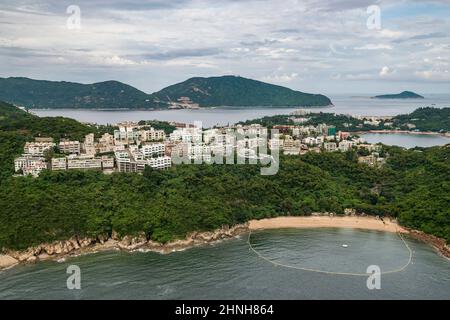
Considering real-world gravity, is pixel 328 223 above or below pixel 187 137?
below

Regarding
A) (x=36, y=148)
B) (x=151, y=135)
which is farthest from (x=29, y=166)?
(x=151, y=135)

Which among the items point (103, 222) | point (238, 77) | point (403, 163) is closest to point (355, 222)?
point (403, 163)

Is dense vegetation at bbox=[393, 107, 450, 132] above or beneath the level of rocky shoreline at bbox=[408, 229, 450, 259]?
above

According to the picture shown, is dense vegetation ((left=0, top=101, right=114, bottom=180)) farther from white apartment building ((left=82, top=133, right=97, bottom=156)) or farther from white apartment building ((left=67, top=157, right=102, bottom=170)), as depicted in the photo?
white apartment building ((left=67, top=157, right=102, bottom=170))

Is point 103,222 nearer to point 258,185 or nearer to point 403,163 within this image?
point 258,185

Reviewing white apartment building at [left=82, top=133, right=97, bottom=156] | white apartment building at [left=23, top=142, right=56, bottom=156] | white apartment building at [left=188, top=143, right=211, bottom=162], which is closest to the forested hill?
white apartment building at [left=82, top=133, right=97, bottom=156]

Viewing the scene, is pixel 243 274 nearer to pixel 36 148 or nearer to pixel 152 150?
pixel 152 150

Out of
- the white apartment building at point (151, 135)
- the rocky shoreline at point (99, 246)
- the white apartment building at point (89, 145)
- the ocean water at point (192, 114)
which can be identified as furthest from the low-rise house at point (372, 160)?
the ocean water at point (192, 114)

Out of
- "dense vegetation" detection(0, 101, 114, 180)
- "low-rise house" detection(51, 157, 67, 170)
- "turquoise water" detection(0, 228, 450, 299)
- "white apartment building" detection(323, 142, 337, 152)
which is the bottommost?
→ "turquoise water" detection(0, 228, 450, 299)
